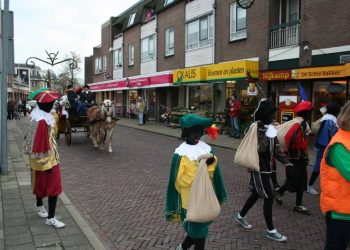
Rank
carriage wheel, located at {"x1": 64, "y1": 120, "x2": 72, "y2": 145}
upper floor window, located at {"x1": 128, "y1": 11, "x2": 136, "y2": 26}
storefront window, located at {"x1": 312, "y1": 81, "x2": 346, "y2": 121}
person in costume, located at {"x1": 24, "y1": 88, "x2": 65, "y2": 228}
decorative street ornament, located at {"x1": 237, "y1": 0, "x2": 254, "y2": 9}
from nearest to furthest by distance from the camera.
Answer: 1. person in costume, located at {"x1": 24, "y1": 88, "x2": 65, "y2": 228}
2. storefront window, located at {"x1": 312, "y1": 81, "x2": 346, "y2": 121}
3. carriage wheel, located at {"x1": 64, "y1": 120, "x2": 72, "y2": 145}
4. decorative street ornament, located at {"x1": 237, "y1": 0, "x2": 254, "y2": 9}
5. upper floor window, located at {"x1": 128, "y1": 11, "x2": 136, "y2": 26}

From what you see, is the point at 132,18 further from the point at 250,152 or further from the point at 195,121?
the point at 195,121

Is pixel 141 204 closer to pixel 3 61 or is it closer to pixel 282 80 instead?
pixel 3 61

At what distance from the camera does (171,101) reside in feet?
84.3

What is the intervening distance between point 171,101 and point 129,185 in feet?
58.1

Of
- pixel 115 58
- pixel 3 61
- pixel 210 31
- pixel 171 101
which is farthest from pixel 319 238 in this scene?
pixel 115 58

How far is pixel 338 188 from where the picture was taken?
332cm

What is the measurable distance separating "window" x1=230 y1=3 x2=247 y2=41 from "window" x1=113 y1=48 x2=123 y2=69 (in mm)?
18135

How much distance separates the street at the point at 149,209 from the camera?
5047 millimetres

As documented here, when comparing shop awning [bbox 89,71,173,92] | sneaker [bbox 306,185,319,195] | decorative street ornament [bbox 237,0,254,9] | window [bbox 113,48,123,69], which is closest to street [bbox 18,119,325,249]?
sneaker [bbox 306,185,319,195]

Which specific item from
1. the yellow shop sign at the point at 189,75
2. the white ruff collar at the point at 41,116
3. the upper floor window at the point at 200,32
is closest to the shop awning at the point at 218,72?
the yellow shop sign at the point at 189,75

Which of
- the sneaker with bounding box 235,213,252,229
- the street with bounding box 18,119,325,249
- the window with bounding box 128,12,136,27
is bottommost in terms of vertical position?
the street with bounding box 18,119,325,249

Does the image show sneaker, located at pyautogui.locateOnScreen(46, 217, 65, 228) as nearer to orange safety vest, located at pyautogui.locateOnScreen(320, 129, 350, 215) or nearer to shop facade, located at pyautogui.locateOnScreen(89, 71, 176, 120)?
orange safety vest, located at pyautogui.locateOnScreen(320, 129, 350, 215)

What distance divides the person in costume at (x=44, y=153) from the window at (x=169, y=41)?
20212 mm

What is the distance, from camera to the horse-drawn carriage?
12984 mm
